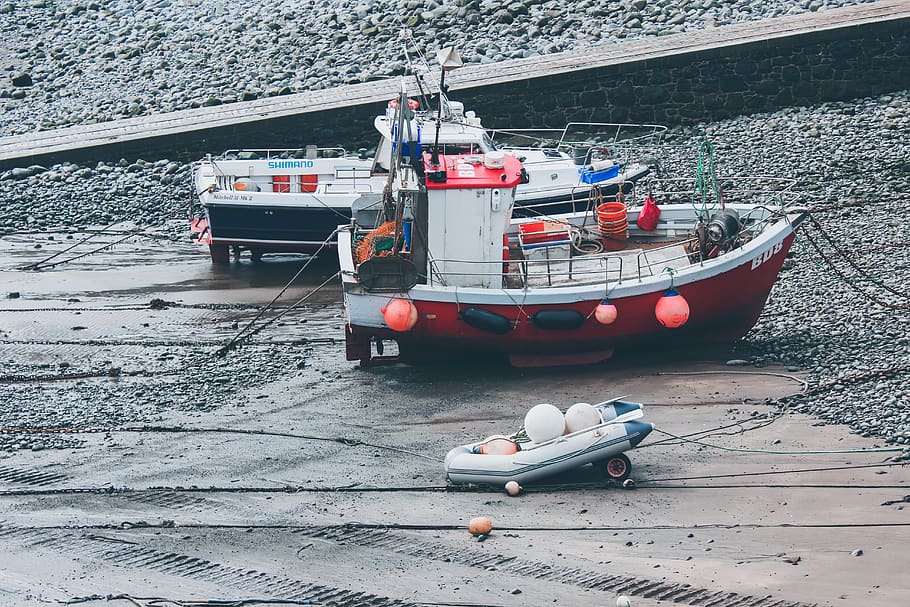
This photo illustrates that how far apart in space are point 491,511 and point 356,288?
10.9 ft

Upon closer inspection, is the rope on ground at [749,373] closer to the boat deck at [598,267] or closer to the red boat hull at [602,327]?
the red boat hull at [602,327]

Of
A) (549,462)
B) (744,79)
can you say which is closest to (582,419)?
(549,462)

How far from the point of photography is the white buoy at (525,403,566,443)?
8664 millimetres

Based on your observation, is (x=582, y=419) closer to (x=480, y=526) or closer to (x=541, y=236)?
(x=480, y=526)

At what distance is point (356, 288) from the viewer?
36.5 feet

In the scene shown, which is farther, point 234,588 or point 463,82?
point 463,82

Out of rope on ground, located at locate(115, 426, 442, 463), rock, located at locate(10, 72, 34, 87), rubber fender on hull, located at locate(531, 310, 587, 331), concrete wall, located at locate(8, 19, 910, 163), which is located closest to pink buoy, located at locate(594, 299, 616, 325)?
rubber fender on hull, located at locate(531, 310, 587, 331)

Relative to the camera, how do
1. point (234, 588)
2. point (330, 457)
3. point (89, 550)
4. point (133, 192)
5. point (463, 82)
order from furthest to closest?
point (463, 82), point (133, 192), point (330, 457), point (89, 550), point (234, 588)

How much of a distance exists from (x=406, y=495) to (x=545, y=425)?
3.43 ft

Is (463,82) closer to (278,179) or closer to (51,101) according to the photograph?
(278,179)

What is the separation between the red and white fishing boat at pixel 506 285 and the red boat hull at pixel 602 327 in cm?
1

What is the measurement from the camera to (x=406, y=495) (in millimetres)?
8656

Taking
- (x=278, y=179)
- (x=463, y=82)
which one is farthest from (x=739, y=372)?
(x=463, y=82)

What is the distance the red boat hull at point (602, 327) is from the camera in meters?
11.1
